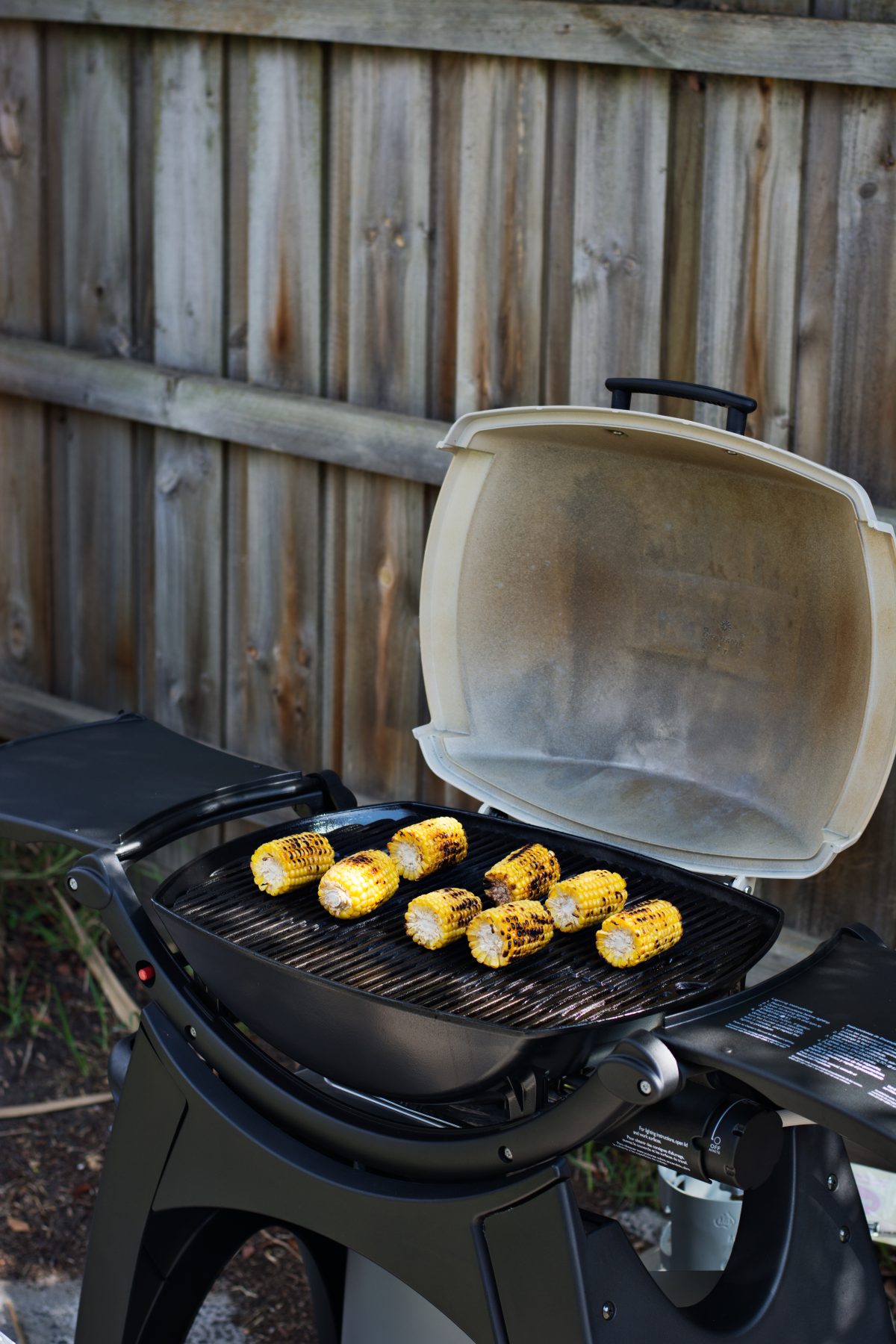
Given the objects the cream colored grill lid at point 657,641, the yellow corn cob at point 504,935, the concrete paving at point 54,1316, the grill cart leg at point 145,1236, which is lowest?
the concrete paving at point 54,1316

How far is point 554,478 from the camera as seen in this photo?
85.9 inches

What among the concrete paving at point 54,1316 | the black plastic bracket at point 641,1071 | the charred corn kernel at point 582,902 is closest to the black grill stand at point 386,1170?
the black plastic bracket at point 641,1071

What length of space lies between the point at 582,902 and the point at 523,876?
0.36 ft

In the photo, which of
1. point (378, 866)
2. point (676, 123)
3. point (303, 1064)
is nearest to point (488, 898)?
point (378, 866)

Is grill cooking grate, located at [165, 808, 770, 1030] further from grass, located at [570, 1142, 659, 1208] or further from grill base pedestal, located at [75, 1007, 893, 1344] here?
grass, located at [570, 1142, 659, 1208]

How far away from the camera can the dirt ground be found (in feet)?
9.63

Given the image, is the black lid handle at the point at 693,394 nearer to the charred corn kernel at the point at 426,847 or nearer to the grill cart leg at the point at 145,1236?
the charred corn kernel at the point at 426,847

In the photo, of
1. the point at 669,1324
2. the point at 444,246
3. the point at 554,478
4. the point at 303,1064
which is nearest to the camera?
the point at 669,1324

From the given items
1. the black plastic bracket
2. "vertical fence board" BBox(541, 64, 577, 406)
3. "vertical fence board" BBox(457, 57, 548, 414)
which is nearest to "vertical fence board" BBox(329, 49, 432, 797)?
"vertical fence board" BBox(457, 57, 548, 414)

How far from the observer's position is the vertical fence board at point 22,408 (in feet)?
13.1

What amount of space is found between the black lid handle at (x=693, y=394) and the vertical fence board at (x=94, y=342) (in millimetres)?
2090

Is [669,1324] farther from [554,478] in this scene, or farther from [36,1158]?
[36,1158]

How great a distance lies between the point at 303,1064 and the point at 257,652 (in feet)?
6.29

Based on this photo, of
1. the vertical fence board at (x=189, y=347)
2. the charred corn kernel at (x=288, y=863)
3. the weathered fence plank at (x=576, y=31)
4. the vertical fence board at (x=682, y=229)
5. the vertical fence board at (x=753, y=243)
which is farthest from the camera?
the vertical fence board at (x=189, y=347)
